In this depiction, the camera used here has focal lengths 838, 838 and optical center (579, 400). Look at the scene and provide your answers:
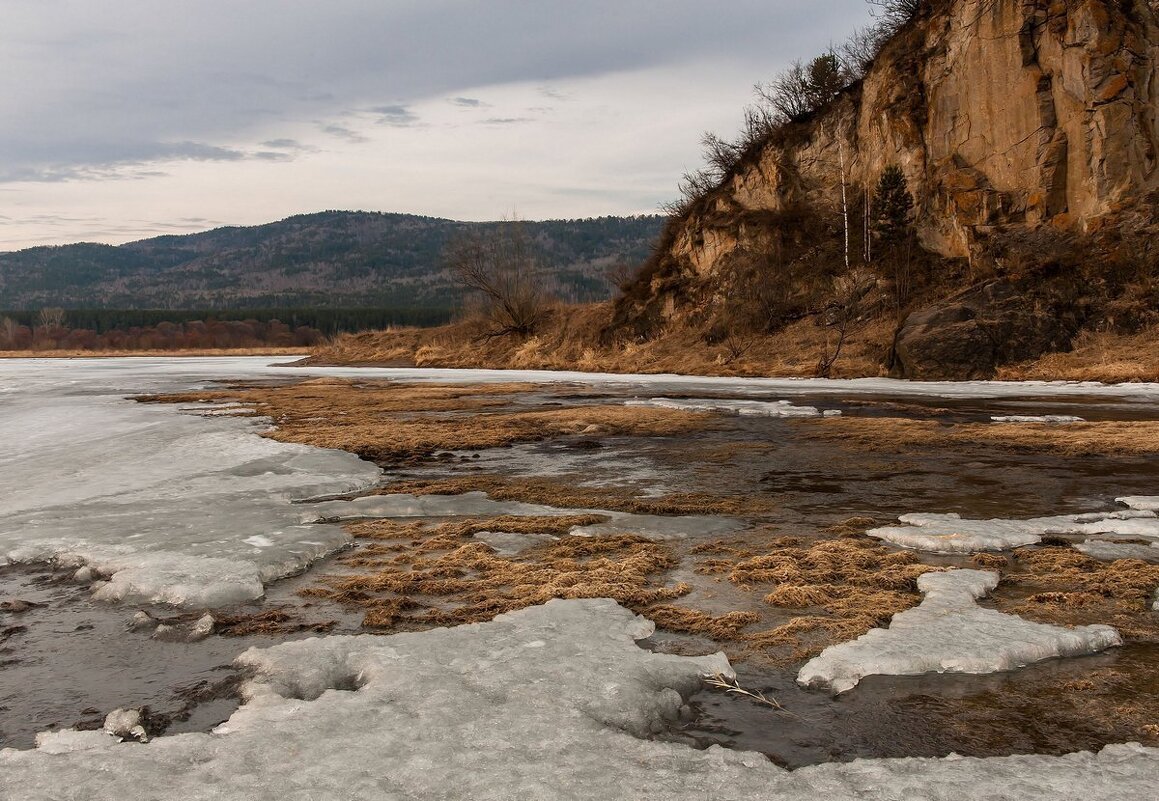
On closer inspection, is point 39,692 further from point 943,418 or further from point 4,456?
point 943,418

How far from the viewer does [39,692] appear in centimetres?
427

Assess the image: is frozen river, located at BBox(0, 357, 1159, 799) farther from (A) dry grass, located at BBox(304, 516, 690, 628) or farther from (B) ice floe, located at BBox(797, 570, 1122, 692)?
(B) ice floe, located at BBox(797, 570, 1122, 692)

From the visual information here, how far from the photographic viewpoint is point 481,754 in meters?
3.46

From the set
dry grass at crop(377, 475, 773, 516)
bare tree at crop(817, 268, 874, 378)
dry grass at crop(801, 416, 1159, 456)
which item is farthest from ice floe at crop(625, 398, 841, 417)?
bare tree at crop(817, 268, 874, 378)

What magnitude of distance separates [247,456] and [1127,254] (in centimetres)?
2580

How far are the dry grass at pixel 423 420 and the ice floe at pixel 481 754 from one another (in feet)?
27.2

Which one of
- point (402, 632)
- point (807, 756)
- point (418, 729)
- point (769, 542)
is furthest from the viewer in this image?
point (769, 542)

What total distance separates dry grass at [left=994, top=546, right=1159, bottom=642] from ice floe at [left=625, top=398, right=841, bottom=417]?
10486 mm

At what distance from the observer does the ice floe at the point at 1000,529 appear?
6719mm

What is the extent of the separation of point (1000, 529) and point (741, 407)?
11515 mm

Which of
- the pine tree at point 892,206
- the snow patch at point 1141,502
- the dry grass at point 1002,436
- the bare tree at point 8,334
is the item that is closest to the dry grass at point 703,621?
the snow patch at point 1141,502

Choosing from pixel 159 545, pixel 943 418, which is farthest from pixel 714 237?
pixel 159 545

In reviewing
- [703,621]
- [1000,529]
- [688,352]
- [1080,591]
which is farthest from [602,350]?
[703,621]

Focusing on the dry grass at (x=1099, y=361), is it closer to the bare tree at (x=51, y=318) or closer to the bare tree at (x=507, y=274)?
the bare tree at (x=507, y=274)
